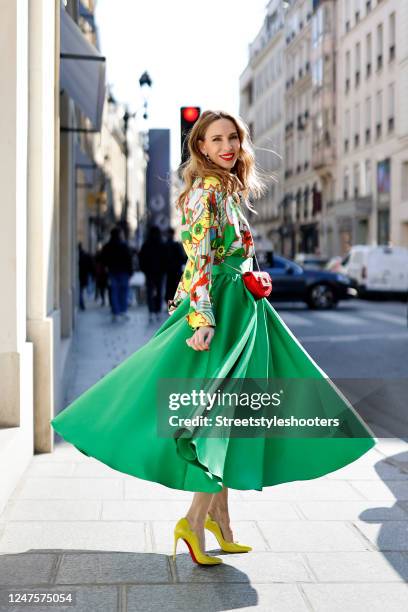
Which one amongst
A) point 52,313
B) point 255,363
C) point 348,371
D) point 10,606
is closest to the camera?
point 10,606

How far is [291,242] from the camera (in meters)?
75.1

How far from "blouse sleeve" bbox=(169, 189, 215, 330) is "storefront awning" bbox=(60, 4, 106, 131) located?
6082mm

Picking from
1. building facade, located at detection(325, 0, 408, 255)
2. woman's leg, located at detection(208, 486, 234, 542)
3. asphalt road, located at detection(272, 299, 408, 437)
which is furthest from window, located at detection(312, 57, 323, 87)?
woman's leg, located at detection(208, 486, 234, 542)

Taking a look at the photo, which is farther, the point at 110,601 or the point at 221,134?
the point at 221,134

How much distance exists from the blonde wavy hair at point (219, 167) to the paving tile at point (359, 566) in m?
1.41

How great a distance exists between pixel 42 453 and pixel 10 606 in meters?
2.74

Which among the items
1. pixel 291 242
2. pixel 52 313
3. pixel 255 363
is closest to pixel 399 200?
pixel 291 242

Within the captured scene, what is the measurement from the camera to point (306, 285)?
78.4 ft

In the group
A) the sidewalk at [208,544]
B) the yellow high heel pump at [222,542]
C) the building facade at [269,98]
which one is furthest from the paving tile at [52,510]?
the building facade at [269,98]

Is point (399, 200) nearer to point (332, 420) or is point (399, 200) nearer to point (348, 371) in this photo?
point (348, 371)

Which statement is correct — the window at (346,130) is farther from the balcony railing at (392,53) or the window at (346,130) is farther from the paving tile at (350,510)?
the paving tile at (350,510)

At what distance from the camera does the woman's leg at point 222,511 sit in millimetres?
4141

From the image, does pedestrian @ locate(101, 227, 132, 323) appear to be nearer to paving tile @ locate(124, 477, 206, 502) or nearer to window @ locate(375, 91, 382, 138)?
paving tile @ locate(124, 477, 206, 502)

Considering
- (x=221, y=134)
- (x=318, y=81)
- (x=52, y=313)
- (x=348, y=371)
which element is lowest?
(x=348, y=371)
